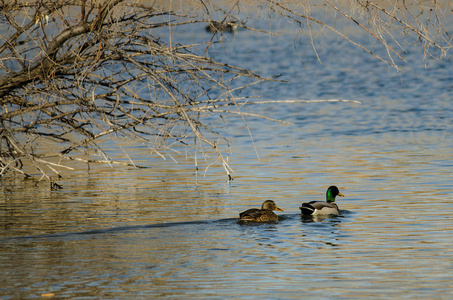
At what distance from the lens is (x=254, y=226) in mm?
12109

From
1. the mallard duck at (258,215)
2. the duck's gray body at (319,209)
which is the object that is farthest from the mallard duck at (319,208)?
the mallard duck at (258,215)

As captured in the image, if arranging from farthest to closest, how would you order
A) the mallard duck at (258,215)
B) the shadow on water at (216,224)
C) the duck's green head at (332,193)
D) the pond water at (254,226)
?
the duck's green head at (332,193) < the mallard duck at (258,215) < the shadow on water at (216,224) < the pond water at (254,226)

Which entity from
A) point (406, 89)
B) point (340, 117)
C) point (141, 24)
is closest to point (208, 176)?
point (141, 24)

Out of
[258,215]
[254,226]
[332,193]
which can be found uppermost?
[332,193]

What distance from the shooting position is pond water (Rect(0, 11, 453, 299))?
869 cm

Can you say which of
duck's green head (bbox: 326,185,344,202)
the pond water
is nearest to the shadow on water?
the pond water

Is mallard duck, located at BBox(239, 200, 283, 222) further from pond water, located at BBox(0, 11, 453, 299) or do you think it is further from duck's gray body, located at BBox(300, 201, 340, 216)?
duck's gray body, located at BBox(300, 201, 340, 216)

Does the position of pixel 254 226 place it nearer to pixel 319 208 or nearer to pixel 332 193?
pixel 319 208

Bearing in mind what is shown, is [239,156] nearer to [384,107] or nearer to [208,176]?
[208,176]

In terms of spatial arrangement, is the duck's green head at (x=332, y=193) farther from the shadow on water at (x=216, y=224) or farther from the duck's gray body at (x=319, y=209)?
the duck's gray body at (x=319, y=209)

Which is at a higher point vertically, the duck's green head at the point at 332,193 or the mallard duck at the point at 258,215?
the duck's green head at the point at 332,193

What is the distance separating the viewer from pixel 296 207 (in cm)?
1398

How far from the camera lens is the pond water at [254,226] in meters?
8.69

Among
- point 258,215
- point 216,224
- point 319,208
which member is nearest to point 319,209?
point 319,208
